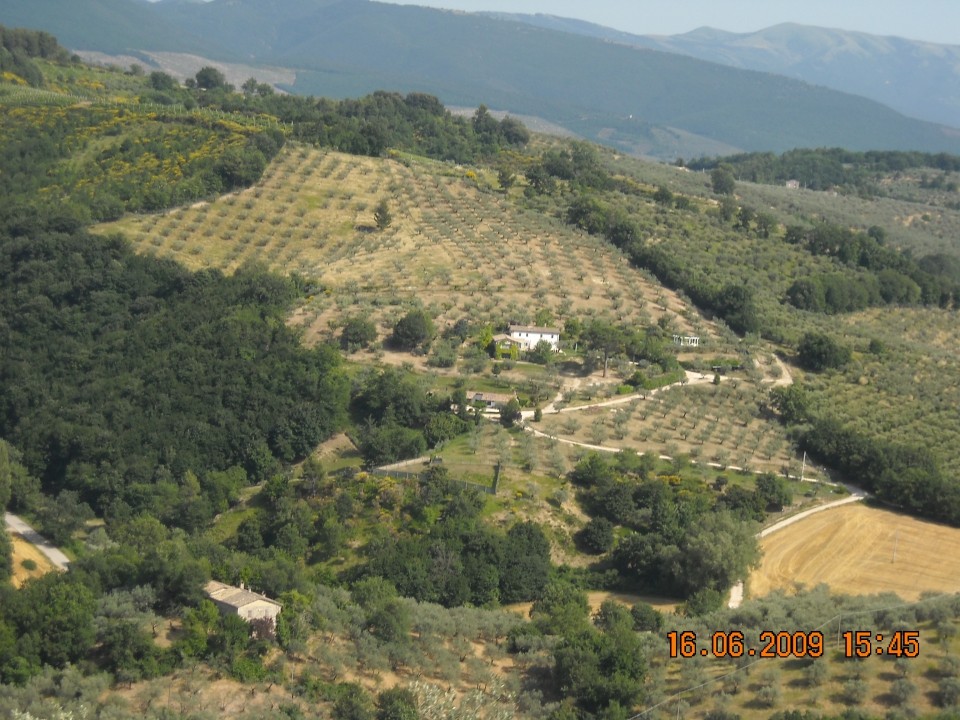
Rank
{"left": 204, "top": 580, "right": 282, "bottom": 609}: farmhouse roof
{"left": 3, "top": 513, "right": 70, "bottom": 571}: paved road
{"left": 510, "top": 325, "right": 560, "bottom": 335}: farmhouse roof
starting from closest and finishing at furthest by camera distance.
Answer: {"left": 204, "top": 580, "right": 282, "bottom": 609}: farmhouse roof → {"left": 3, "top": 513, "right": 70, "bottom": 571}: paved road → {"left": 510, "top": 325, "right": 560, "bottom": 335}: farmhouse roof

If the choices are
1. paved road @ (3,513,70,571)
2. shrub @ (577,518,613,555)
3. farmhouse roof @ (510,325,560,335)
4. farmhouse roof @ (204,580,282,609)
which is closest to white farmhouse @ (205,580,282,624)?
farmhouse roof @ (204,580,282,609)

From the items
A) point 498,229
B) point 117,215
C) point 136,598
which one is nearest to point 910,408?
point 498,229

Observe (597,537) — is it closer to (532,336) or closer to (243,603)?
(243,603)

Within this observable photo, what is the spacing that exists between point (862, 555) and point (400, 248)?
1449 inches

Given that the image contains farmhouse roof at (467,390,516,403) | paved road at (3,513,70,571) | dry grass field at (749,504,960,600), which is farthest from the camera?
farmhouse roof at (467,390,516,403)

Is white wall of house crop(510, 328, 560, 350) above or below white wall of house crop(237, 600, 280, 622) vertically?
above

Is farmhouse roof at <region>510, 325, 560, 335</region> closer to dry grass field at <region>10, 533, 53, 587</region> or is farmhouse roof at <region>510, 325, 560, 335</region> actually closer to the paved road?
the paved road

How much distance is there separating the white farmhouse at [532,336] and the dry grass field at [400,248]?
6.69ft

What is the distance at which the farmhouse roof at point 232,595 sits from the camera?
106ft

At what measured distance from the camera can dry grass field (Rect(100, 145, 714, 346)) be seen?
2456 inches

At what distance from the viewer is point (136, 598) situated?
3219cm

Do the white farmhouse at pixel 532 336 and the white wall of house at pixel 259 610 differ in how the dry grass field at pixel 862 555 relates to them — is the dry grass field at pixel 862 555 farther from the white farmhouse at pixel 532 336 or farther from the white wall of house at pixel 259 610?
the white farmhouse at pixel 532 336

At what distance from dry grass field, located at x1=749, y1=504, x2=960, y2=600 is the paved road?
23224mm

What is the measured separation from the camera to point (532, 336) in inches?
2247
